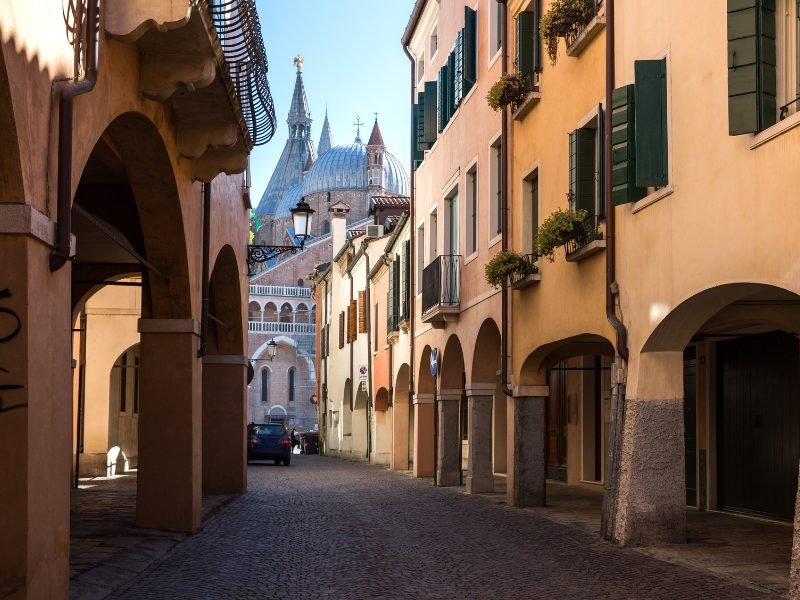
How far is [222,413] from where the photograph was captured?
20906mm

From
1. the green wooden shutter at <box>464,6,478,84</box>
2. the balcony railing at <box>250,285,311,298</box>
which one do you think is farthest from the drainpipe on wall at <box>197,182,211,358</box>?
the balcony railing at <box>250,285,311,298</box>

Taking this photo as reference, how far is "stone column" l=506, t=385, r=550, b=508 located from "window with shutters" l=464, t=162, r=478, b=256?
172 inches

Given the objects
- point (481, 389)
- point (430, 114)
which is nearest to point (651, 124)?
point (481, 389)

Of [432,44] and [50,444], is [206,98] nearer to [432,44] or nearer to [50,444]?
[50,444]

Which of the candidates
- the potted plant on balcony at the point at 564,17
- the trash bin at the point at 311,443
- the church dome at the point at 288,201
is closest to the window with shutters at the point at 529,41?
the potted plant on balcony at the point at 564,17

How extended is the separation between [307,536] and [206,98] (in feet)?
17.4

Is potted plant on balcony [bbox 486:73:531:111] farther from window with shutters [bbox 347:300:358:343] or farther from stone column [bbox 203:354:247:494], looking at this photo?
window with shutters [bbox 347:300:358:343]

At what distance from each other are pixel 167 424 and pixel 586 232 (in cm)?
530

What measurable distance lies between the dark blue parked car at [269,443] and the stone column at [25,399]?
102ft

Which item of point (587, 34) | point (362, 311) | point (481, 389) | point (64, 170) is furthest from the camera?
point (362, 311)

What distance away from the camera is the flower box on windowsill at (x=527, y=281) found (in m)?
17.1

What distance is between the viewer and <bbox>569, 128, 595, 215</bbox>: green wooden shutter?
14797mm

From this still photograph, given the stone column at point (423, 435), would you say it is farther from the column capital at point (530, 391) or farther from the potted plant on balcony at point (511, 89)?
the potted plant on balcony at point (511, 89)

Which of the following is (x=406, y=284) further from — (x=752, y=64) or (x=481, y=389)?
(x=752, y=64)
